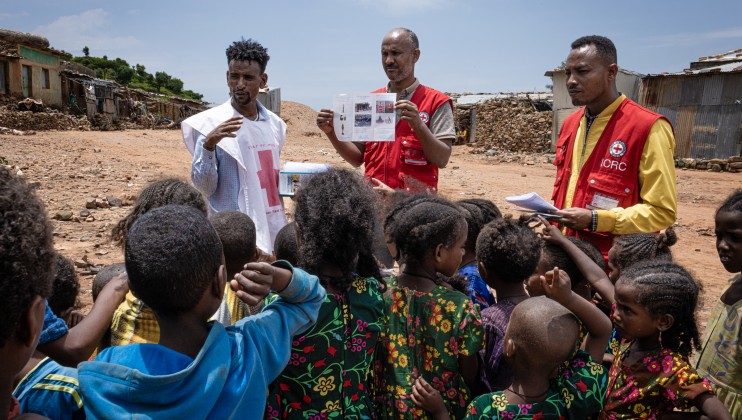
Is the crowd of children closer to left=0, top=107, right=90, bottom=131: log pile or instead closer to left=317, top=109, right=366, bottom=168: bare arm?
left=317, top=109, right=366, bottom=168: bare arm

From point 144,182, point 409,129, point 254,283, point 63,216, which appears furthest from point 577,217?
point 144,182

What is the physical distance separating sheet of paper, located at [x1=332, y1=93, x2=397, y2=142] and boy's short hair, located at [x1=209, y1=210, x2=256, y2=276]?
4.00 feet

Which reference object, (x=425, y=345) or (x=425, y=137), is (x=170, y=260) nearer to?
(x=425, y=345)

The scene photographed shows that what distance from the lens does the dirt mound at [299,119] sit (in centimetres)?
2872

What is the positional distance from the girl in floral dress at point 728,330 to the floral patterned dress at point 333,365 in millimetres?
1461

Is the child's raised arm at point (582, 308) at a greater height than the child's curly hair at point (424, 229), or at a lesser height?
lesser

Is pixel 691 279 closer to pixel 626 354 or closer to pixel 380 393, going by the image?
pixel 626 354

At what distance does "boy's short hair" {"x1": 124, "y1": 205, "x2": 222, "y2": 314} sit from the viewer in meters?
1.39

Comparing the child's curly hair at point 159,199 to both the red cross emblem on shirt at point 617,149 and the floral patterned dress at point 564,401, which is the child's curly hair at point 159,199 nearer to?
the floral patterned dress at point 564,401

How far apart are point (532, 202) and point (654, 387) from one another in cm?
103

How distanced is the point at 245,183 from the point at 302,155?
15649mm

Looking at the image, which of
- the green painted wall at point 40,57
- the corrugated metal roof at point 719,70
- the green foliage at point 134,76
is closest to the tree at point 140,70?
the green foliage at point 134,76

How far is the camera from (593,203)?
3055 millimetres

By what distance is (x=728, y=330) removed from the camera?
7.19 feet
